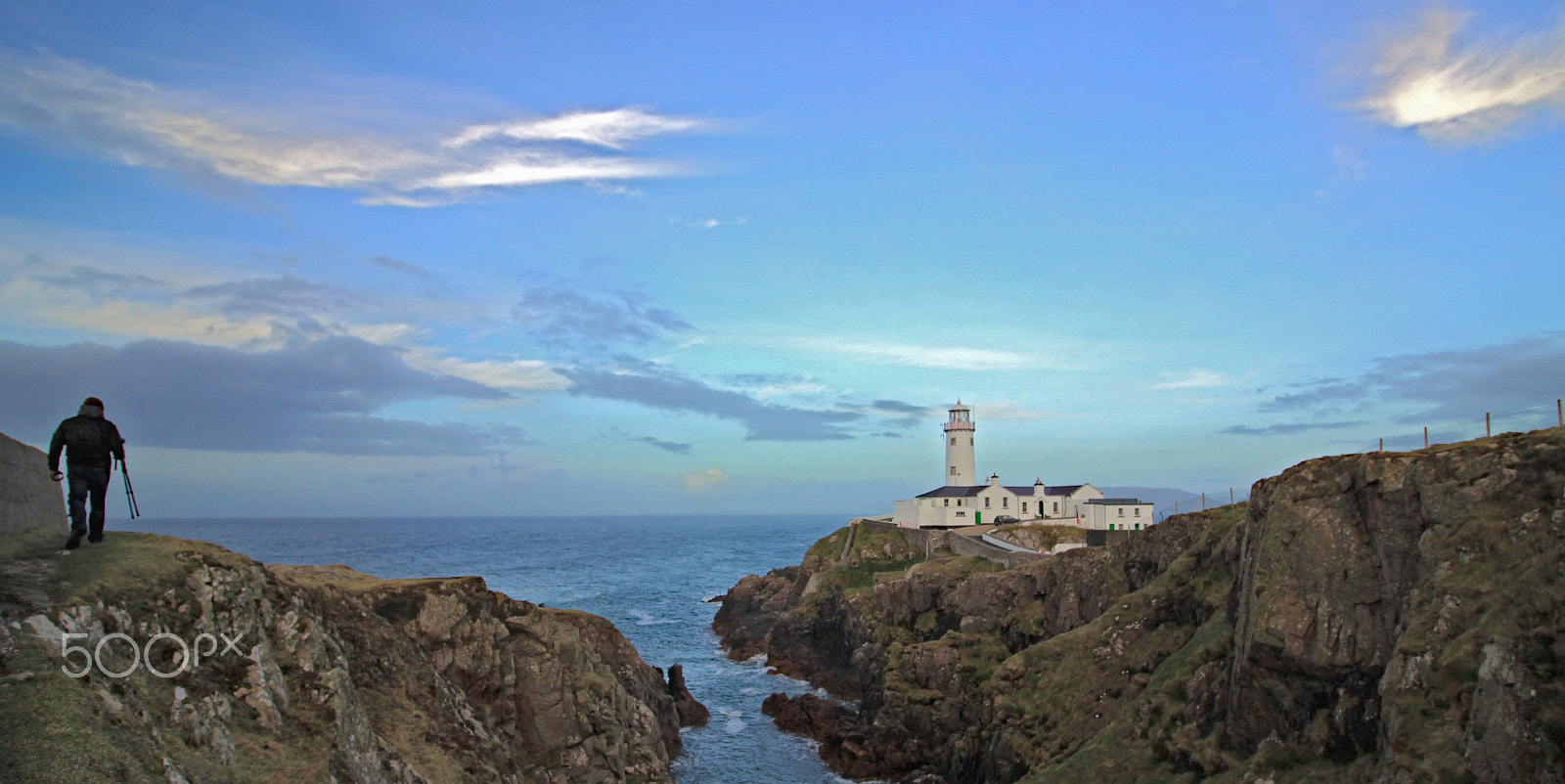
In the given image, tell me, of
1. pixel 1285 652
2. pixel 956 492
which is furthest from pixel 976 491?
pixel 1285 652

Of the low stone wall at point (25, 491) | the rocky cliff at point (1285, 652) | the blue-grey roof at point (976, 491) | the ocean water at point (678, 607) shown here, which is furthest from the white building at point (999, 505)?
the low stone wall at point (25, 491)

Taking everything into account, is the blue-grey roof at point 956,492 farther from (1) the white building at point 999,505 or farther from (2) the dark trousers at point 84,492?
(2) the dark trousers at point 84,492

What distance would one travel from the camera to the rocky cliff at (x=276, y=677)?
606 inches

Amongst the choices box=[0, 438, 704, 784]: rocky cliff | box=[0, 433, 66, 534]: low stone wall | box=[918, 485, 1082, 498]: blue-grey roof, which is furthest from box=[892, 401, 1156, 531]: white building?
box=[0, 433, 66, 534]: low stone wall

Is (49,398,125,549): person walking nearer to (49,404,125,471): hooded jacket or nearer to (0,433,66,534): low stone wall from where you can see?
(49,404,125,471): hooded jacket

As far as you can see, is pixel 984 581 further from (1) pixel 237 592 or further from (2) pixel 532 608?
(1) pixel 237 592

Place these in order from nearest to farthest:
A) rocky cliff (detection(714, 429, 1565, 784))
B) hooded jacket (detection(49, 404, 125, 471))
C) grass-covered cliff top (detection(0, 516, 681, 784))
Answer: grass-covered cliff top (detection(0, 516, 681, 784)), hooded jacket (detection(49, 404, 125, 471)), rocky cliff (detection(714, 429, 1565, 784))

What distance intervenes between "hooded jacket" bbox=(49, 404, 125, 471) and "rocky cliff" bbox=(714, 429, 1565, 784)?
109 feet

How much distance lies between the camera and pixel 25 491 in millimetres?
20875

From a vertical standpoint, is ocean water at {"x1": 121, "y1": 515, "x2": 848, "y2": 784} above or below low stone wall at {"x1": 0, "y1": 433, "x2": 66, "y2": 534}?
below

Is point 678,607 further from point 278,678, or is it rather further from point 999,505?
point 278,678

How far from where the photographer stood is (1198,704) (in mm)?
33750

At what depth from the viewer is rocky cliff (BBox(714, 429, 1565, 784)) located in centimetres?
2302

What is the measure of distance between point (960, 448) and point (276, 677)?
300 ft
